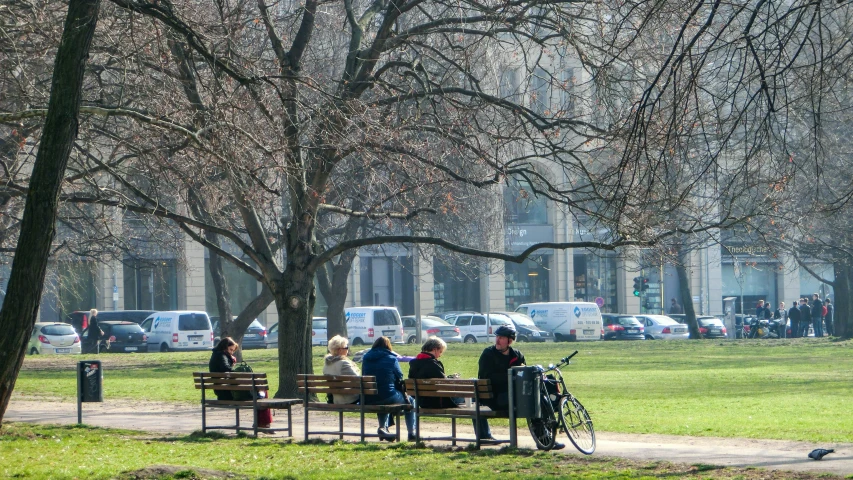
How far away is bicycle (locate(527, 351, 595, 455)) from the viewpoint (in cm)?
1148

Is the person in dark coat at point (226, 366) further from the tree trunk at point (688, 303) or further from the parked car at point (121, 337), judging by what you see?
the tree trunk at point (688, 303)

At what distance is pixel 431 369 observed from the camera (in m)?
12.6

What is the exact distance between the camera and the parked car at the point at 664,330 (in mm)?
53656

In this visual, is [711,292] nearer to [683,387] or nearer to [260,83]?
[683,387]

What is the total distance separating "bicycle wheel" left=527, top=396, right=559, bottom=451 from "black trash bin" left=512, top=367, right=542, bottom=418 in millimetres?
105

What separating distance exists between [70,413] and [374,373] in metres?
6.60

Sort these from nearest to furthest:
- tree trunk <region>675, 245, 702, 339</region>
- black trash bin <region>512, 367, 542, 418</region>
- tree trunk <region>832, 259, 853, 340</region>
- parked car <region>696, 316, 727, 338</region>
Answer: black trash bin <region>512, 367, 542, 418</region>
tree trunk <region>832, 259, 853, 340</region>
tree trunk <region>675, 245, 702, 339</region>
parked car <region>696, 316, 727, 338</region>

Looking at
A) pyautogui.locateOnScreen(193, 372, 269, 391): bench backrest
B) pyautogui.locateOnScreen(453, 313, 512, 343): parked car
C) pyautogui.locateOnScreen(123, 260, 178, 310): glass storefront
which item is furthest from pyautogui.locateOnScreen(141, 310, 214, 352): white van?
pyautogui.locateOnScreen(193, 372, 269, 391): bench backrest

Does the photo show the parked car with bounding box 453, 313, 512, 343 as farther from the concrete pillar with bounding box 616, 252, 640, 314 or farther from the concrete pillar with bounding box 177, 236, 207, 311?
the concrete pillar with bounding box 616, 252, 640, 314

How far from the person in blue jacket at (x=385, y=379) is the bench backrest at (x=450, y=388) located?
0.29 m

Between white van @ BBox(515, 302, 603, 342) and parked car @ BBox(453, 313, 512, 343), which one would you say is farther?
white van @ BBox(515, 302, 603, 342)

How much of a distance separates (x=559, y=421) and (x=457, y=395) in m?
1.17

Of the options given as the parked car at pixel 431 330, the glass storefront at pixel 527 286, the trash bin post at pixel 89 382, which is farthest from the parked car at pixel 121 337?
the trash bin post at pixel 89 382

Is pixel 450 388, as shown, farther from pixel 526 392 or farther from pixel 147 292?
pixel 147 292
